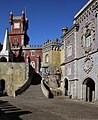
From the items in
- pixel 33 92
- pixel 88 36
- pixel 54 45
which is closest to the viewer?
pixel 88 36

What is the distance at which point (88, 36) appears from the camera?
27.6 m

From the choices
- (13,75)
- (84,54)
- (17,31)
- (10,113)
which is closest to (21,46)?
(17,31)

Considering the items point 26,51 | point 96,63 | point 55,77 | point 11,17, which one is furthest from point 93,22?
point 11,17

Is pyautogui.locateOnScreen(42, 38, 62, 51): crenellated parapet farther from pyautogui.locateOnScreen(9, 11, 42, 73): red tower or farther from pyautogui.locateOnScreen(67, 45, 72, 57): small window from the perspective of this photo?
pyautogui.locateOnScreen(67, 45, 72, 57): small window

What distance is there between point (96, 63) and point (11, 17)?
49.3 metres

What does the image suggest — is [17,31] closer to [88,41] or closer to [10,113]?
[88,41]

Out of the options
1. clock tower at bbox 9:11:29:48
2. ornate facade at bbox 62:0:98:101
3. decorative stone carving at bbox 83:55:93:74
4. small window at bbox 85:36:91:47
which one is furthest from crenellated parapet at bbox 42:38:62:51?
decorative stone carving at bbox 83:55:93:74

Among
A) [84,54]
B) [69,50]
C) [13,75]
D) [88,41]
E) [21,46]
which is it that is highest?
[21,46]

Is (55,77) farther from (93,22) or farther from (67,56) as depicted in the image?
(93,22)

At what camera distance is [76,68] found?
3055 centimetres

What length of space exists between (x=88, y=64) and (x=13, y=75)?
18.3 m

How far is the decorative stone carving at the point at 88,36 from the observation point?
2620 centimetres

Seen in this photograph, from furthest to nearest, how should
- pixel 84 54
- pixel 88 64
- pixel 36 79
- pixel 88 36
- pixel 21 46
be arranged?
pixel 21 46 < pixel 36 79 < pixel 84 54 < pixel 88 36 < pixel 88 64

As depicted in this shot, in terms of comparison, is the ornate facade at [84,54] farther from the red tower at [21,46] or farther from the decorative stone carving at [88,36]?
the red tower at [21,46]
